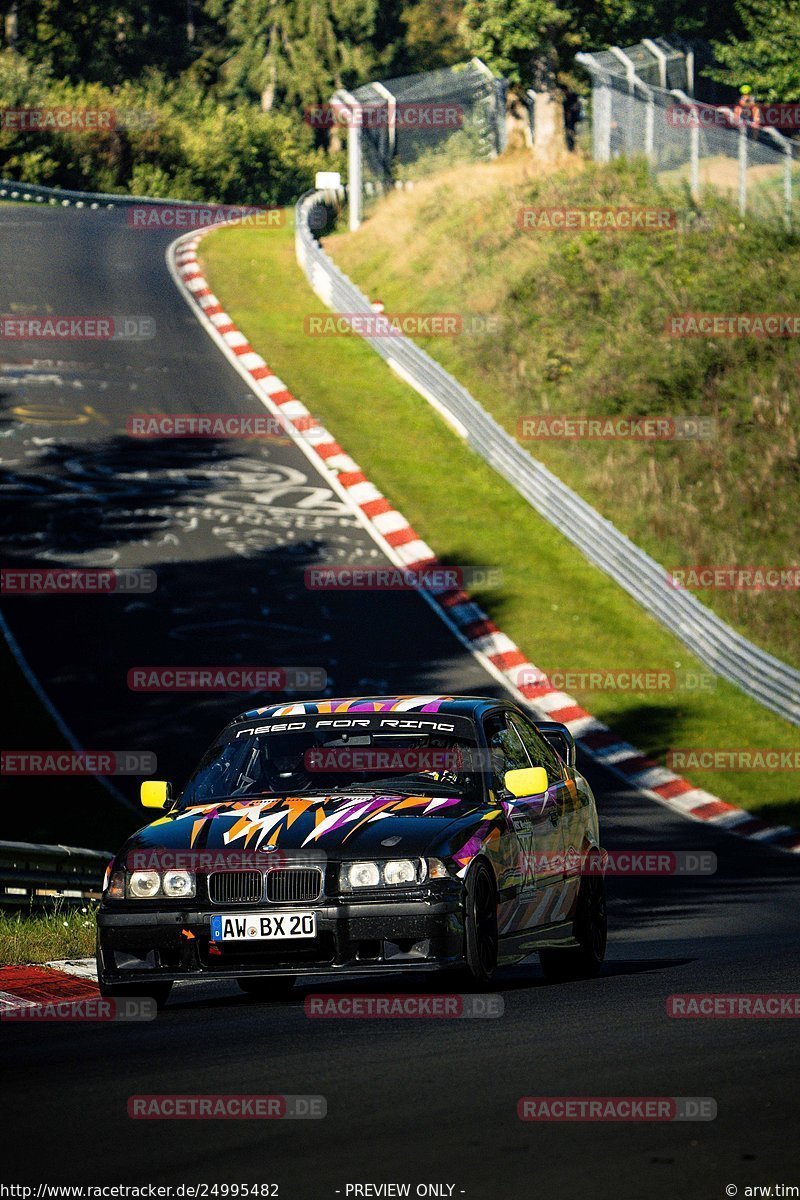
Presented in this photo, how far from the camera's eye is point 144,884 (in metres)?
8.54

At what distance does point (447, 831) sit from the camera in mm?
8430

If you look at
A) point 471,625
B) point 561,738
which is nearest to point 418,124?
point 471,625

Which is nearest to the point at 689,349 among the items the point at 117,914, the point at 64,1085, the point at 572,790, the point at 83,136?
the point at 572,790

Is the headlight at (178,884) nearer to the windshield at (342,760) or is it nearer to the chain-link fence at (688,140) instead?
the windshield at (342,760)

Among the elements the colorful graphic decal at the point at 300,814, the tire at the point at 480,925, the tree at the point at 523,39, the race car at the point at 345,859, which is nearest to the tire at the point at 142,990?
the race car at the point at 345,859

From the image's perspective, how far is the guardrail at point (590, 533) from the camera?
22.8 meters

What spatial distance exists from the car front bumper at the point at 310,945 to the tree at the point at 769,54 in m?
44.9

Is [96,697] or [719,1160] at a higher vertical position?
[719,1160]

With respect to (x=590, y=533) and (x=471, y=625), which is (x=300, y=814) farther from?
(x=590, y=533)

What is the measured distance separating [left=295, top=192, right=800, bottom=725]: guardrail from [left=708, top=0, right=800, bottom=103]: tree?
19.0 metres

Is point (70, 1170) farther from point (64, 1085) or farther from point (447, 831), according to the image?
point (447, 831)

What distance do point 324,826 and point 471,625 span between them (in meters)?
15.6

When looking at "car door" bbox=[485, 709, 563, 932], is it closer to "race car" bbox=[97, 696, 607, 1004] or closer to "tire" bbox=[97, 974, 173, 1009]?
"race car" bbox=[97, 696, 607, 1004]

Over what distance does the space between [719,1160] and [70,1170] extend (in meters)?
1.83
